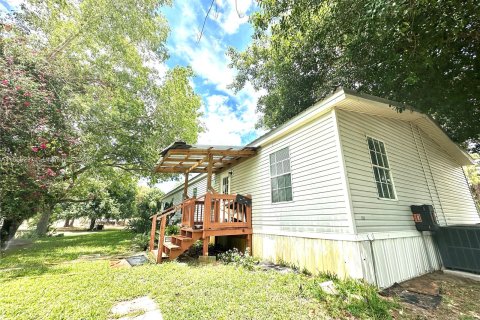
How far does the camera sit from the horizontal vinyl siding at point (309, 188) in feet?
14.2

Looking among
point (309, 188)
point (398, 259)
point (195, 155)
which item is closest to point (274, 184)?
point (309, 188)

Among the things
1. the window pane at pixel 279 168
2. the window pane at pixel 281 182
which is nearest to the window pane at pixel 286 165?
the window pane at pixel 279 168

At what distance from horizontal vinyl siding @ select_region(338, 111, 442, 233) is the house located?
0.03 metres

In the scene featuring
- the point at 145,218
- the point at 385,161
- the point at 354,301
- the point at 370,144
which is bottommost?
the point at 354,301

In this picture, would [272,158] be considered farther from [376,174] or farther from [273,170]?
[376,174]

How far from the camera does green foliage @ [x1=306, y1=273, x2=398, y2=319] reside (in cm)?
289

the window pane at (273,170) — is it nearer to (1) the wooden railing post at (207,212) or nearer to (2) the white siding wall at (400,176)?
(1) the wooden railing post at (207,212)

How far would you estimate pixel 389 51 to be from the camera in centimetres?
526

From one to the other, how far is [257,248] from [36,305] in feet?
16.1

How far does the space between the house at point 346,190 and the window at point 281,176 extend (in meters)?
0.03

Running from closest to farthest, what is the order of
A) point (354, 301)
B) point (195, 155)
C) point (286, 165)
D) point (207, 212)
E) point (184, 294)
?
point (354, 301) → point (184, 294) → point (286, 165) → point (207, 212) → point (195, 155)

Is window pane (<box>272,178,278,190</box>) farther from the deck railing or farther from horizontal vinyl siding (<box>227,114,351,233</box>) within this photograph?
the deck railing

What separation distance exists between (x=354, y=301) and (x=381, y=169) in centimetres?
330

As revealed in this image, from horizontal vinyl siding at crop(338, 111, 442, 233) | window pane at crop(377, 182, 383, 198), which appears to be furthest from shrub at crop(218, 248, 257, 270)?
window pane at crop(377, 182, 383, 198)
